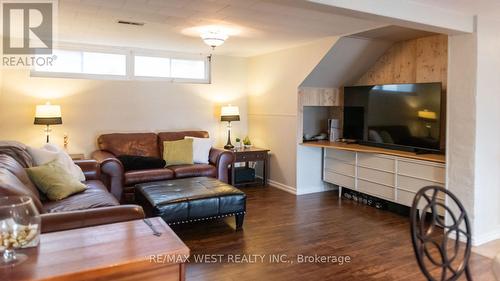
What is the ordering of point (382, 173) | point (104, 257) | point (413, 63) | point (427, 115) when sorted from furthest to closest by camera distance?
point (413, 63) → point (382, 173) → point (427, 115) → point (104, 257)

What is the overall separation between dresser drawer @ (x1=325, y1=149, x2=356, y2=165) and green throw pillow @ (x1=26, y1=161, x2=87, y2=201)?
335 centimetres

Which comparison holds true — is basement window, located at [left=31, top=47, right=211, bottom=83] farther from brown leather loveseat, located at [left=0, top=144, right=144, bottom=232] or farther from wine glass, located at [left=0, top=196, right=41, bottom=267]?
wine glass, located at [left=0, top=196, right=41, bottom=267]

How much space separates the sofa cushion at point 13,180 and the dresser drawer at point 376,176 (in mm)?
3617

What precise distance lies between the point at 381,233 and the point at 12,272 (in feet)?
10.6

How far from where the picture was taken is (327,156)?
5277mm


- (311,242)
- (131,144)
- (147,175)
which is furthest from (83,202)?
(131,144)

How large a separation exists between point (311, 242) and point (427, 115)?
1994 millimetres

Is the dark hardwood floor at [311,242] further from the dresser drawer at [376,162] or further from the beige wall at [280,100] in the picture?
the beige wall at [280,100]

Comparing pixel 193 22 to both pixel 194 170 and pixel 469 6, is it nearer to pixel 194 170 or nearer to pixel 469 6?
pixel 194 170

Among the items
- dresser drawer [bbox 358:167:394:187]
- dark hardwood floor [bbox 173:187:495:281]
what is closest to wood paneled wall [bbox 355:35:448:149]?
dresser drawer [bbox 358:167:394:187]

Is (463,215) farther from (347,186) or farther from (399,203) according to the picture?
(347,186)

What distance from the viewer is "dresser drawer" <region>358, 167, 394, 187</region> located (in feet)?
14.0

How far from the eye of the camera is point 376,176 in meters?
4.45

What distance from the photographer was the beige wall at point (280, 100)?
507 centimetres
